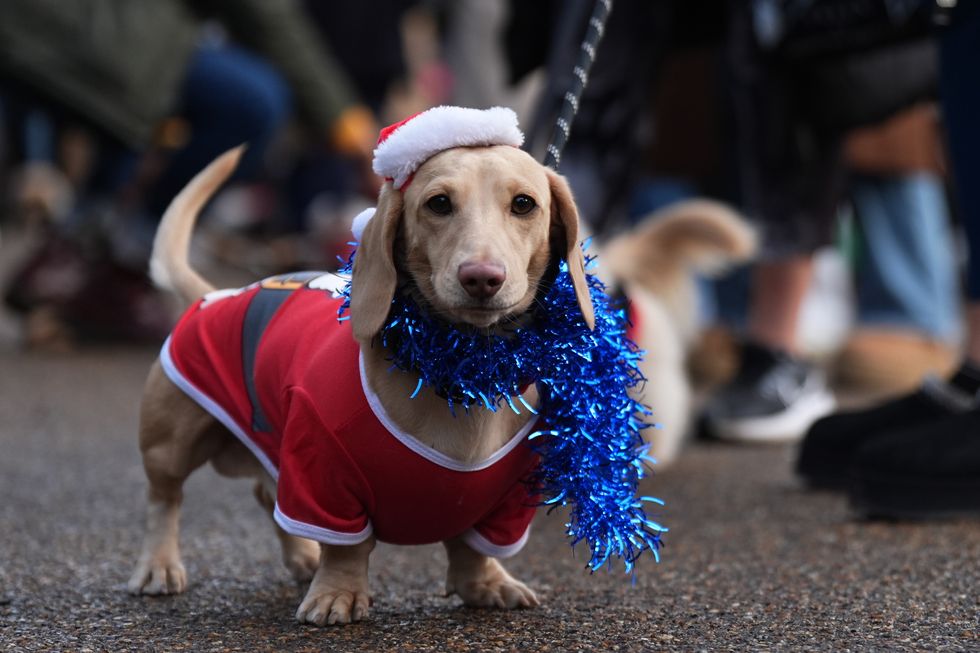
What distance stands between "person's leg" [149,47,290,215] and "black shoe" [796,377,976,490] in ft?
9.35

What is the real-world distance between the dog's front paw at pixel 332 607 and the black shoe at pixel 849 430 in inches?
52.1

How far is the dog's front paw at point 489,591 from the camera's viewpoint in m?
2.03

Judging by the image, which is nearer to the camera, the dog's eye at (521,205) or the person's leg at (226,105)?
the dog's eye at (521,205)

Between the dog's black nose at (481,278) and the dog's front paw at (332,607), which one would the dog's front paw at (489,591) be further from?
the dog's black nose at (481,278)

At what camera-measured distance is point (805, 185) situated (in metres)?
3.77

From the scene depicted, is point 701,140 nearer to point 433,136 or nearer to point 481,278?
point 433,136

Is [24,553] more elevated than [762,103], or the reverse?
[762,103]

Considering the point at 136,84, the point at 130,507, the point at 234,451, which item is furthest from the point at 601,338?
the point at 136,84

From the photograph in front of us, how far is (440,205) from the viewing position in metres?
1.87

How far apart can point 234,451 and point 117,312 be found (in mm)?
3430

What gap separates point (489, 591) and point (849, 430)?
127 centimetres

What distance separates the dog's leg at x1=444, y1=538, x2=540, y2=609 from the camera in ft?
6.68

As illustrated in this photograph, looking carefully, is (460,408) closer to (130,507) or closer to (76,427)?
(130,507)

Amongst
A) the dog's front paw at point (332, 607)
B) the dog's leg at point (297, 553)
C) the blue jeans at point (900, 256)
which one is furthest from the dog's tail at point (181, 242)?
the blue jeans at point (900, 256)
